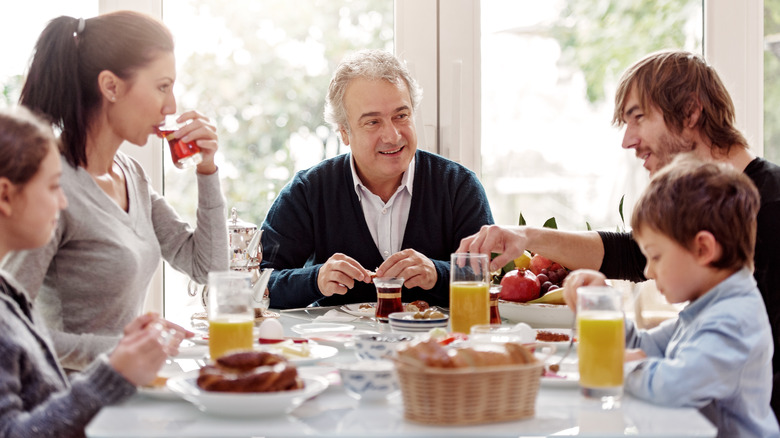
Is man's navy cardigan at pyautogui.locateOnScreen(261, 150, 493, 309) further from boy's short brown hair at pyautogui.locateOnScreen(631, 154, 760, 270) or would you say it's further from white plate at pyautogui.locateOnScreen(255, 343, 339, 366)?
boy's short brown hair at pyautogui.locateOnScreen(631, 154, 760, 270)

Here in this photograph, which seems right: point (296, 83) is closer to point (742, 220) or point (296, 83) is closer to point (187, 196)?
point (187, 196)

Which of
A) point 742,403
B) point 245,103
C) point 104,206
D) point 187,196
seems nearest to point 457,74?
point 245,103

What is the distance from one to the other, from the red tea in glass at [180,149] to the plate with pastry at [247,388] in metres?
0.88

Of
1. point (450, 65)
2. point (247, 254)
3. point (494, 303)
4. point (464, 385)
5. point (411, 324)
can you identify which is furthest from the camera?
point (450, 65)

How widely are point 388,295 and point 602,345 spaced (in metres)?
0.79

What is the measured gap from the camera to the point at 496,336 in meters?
1.48

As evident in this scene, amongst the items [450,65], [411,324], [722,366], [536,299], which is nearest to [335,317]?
[411,324]

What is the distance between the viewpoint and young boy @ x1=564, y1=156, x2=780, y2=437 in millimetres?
1296

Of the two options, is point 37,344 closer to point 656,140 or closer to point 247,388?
point 247,388

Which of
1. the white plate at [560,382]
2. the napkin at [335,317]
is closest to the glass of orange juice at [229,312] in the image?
the white plate at [560,382]

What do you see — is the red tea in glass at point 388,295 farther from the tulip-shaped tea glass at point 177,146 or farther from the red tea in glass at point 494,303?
the tulip-shaped tea glass at point 177,146

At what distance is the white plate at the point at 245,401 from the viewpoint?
1.13 m

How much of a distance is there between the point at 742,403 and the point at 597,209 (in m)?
2.17

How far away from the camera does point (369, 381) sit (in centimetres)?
123
